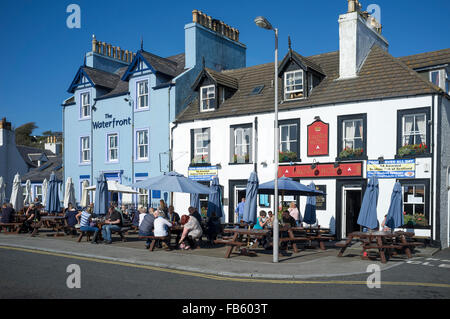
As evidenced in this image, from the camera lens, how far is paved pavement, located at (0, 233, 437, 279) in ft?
37.0

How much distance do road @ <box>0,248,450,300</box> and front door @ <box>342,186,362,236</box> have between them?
7.62m

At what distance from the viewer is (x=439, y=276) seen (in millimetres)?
11164

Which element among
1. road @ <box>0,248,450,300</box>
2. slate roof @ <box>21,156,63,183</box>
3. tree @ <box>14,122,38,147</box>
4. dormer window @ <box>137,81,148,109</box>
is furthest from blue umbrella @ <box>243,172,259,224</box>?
tree @ <box>14,122,38,147</box>

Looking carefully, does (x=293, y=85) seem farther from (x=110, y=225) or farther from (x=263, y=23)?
(x=110, y=225)

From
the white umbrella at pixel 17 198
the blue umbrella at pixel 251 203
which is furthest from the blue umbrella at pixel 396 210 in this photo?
the white umbrella at pixel 17 198

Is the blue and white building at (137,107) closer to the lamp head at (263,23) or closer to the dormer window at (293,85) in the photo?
the dormer window at (293,85)

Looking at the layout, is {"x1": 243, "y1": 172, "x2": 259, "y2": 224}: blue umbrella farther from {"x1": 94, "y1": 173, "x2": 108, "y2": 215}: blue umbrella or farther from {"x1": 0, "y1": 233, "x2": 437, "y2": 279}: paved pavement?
{"x1": 94, "y1": 173, "x2": 108, "y2": 215}: blue umbrella

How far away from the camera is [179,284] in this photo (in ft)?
31.7

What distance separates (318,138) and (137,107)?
A: 12.5 metres

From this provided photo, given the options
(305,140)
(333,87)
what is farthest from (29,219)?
(333,87)

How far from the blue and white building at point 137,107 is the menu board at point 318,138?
8.50 metres

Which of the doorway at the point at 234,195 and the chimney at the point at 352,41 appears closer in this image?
the chimney at the point at 352,41

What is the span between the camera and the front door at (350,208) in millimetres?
20109

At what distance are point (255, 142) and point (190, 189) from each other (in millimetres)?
6527
